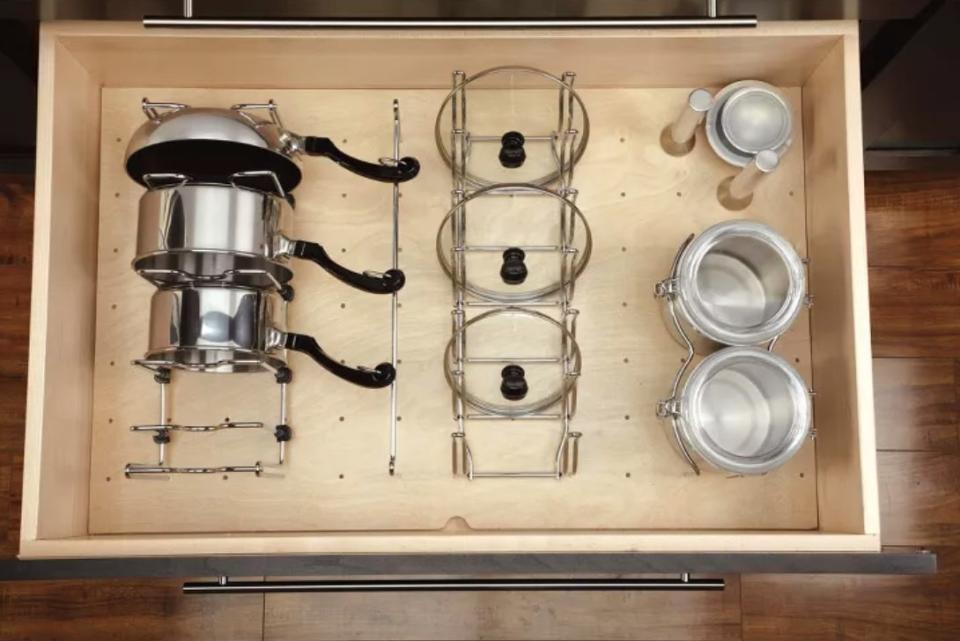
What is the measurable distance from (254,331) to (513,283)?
0.33m

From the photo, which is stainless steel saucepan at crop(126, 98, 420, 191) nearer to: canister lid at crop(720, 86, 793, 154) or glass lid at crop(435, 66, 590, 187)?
glass lid at crop(435, 66, 590, 187)

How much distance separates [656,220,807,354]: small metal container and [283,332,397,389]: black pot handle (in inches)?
14.6

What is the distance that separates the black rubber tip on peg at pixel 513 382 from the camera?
107cm

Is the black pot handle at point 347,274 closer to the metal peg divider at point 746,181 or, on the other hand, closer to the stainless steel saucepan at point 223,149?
the stainless steel saucepan at point 223,149

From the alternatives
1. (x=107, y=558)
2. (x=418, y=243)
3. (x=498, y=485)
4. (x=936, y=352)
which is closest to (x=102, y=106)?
(x=418, y=243)

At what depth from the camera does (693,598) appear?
4.93 feet

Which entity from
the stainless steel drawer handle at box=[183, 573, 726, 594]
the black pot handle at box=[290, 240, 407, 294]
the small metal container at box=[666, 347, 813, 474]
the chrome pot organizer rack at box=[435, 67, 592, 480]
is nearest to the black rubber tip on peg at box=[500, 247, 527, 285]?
the chrome pot organizer rack at box=[435, 67, 592, 480]

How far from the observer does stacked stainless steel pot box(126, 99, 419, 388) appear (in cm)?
101

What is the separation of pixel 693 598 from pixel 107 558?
0.97 metres

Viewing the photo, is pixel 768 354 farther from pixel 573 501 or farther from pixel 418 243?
pixel 418 243

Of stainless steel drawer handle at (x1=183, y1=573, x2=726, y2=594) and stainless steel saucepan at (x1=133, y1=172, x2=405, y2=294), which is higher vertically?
stainless steel saucepan at (x1=133, y1=172, x2=405, y2=294)

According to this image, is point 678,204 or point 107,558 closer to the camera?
point 107,558

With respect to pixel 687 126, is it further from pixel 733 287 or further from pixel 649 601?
pixel 649 601

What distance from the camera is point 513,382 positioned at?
3.51 feet
